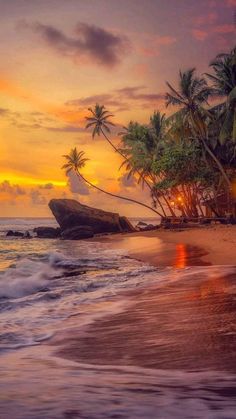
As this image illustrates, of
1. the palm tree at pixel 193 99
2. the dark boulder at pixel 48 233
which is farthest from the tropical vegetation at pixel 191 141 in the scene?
the dark boulder at pixel 48 233

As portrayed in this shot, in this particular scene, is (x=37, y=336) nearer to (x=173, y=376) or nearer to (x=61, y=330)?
(x=61, y=330)

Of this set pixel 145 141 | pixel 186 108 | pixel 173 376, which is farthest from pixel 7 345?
pixel 145 141

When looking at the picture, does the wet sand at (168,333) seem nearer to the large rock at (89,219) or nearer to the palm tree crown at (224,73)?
the palm tree crown at (224,73)

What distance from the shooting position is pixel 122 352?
421 centimetres

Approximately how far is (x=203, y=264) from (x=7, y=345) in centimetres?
870

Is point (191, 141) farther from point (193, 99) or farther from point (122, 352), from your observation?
point (122, 352)

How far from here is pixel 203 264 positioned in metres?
12.7

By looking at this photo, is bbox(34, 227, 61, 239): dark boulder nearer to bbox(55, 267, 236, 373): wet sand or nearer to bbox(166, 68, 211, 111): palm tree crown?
bbox(166, 68, 211, 111): palm tree crown

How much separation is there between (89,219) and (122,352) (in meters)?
38.9

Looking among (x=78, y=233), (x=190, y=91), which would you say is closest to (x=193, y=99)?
(x=190, y=91)

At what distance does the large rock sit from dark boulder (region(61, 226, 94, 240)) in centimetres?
217

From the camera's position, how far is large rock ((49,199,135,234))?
140 ft

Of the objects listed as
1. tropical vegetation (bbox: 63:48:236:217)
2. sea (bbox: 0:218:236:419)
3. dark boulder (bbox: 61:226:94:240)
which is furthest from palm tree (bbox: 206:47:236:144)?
sea (bbox: 0:218:236:419)

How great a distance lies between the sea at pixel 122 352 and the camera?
2.87m
